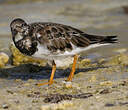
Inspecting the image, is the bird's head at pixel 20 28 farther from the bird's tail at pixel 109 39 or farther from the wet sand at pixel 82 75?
the bird's tail at pixel 109 39

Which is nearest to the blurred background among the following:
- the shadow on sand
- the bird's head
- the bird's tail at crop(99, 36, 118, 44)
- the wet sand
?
the wet sand

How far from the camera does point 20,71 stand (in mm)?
7047

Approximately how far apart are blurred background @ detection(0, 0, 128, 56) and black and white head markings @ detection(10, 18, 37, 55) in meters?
2.83

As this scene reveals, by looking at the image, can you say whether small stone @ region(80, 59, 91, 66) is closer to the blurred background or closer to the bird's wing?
the blurred background

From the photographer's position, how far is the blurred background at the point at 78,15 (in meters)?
9.82

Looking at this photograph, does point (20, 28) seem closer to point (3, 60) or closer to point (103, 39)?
point (103, 39)

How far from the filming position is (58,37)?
5844 mm

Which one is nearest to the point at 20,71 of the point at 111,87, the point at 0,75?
the point at 0,75

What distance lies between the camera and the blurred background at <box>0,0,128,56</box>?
9.82 m

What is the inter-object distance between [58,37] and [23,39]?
1.82 feet

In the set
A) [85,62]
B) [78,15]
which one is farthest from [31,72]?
[78,15]

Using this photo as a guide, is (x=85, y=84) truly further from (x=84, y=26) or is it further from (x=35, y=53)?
(x=84, y=26)

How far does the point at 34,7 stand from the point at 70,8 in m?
1.47

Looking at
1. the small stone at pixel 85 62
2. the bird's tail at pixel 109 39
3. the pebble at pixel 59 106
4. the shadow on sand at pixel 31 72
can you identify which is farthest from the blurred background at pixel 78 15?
the pebble at pixel 59 106
